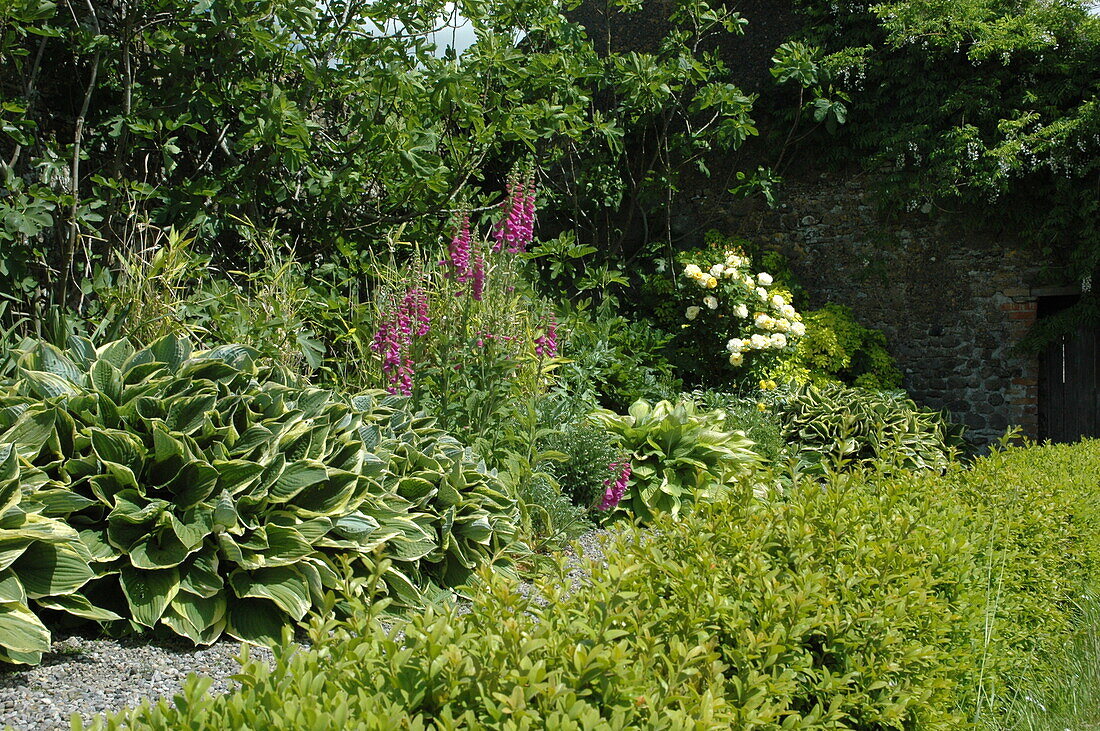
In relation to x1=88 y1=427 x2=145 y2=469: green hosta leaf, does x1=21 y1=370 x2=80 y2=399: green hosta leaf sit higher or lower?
higher

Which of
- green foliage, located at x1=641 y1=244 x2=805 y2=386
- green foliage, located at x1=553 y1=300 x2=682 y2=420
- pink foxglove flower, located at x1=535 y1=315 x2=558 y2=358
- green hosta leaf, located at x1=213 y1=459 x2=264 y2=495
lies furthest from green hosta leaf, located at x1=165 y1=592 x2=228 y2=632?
green foliage, located at x1=641 y1=244 x2=805 y2=386

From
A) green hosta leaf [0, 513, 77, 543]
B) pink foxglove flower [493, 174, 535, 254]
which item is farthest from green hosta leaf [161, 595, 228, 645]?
pink foxglove flower [493, 174, 535, 254]

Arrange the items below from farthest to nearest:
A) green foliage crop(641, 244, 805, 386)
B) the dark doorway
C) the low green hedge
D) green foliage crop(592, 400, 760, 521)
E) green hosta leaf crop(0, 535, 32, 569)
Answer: the dark doorway, green foliage crop(641, 244, 805, 386), green foliage crop(592, 400, 760, 521), green hosta leaf crop(0, 535, 32, 569), the low green hedge

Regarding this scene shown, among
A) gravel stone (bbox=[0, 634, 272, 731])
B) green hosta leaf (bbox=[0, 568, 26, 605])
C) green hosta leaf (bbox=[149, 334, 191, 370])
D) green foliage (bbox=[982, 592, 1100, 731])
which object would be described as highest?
green hosta leaf (bbox=[149, 334, 191, 370])

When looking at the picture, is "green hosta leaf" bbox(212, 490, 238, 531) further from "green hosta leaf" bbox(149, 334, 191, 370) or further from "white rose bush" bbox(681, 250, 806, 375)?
"white rose bush" bbox(681, 250, 806, 375)

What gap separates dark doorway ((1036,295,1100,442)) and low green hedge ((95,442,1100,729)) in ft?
15.6

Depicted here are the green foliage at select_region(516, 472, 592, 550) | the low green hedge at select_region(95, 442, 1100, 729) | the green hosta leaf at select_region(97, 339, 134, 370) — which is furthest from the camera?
the green foliage at select_region(516, 472, 592, 550)

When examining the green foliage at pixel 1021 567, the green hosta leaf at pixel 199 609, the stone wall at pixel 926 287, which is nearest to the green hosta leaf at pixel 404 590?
the green hosta leaf at pixel 199 609

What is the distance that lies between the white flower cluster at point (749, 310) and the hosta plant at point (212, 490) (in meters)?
4.15

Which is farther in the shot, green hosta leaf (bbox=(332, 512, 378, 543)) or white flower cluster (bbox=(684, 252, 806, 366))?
white flower cluster (bbox=(684, 252, 806, 366))

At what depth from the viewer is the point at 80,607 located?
89.5 inches

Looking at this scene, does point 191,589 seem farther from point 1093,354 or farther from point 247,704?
point 1093,354

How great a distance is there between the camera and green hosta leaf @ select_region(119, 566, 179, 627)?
233 cm

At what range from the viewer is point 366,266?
5168mm
